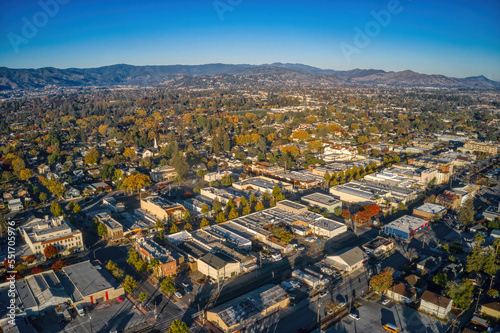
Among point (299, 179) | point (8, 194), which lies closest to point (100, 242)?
point (8, 194)

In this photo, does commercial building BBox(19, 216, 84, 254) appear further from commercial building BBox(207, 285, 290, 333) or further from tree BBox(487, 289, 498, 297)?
tree BBox(487, 289, 498, 297)

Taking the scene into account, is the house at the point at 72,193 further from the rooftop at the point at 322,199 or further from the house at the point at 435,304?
the house at the point at 435,304

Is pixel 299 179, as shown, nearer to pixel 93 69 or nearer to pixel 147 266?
pixel 147 266

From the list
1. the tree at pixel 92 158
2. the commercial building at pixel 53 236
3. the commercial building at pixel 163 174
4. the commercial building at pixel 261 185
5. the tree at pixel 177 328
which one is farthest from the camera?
the tree at pixel 92 158

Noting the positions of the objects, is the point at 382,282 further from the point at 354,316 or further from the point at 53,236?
the point at 53,236

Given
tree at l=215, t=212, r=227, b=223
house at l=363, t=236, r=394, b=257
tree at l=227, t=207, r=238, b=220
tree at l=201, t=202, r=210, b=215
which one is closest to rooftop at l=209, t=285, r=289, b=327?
house at l=363, t=236, r=394, b=257

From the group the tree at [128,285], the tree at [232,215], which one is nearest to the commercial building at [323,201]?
the tree at [232,215]
